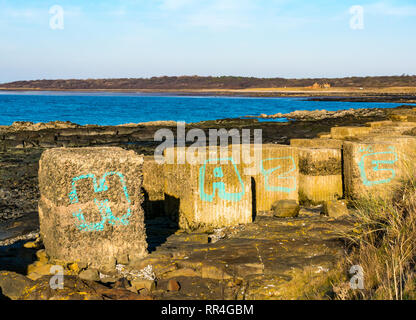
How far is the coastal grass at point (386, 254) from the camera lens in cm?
363

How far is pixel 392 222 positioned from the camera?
15.8 ft

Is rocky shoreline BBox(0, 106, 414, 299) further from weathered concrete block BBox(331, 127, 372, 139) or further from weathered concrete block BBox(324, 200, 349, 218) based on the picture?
weathered concrete block BBox(331, 127, 372, 139)

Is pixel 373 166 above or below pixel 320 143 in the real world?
below

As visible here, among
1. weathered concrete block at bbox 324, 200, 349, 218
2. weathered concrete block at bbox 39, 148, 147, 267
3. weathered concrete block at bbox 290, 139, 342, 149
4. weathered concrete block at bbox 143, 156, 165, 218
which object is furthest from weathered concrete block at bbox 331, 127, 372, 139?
weathered concrete block at bbox 39, 148, 147, 267

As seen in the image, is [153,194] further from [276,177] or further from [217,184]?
[276,177]

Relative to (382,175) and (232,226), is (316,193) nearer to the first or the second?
(382,175)

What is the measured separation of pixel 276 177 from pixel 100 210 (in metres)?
2.85

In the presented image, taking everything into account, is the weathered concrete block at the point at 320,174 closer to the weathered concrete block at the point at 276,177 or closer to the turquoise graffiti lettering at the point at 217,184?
the weathered concrete block at the point at 276,177

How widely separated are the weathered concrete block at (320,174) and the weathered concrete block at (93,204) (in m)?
3.06

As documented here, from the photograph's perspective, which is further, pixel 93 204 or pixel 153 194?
pixel 153 194

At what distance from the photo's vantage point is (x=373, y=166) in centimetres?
679

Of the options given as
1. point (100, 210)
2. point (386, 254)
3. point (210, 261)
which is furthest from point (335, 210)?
point (100, 210)

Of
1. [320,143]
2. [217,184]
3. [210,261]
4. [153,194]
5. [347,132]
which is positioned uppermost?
[347,132]

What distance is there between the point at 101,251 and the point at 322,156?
3.76 m
